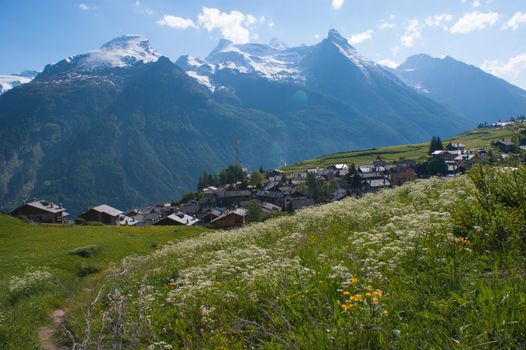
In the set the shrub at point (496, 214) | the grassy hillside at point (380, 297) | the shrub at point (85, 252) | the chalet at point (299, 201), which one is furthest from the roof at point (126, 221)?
the shrub at point (496, 214)

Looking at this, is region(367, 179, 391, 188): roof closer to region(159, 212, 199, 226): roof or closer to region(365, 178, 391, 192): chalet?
region(365, 178, 391, 192): chalet

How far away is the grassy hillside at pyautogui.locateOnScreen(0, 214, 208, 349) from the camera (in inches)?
534

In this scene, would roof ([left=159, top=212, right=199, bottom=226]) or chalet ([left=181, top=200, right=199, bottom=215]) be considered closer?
roof ([left=159, top=212, right=199, bottom=226])

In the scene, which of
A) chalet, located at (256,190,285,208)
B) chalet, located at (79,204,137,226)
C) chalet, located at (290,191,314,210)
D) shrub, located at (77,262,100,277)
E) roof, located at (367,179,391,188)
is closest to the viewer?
shrub, located at (77,262,100,277)

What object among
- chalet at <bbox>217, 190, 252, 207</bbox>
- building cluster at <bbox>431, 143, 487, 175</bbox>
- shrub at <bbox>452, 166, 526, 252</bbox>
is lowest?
chalet at <bbox>217, 190, 252, 207</bbox>

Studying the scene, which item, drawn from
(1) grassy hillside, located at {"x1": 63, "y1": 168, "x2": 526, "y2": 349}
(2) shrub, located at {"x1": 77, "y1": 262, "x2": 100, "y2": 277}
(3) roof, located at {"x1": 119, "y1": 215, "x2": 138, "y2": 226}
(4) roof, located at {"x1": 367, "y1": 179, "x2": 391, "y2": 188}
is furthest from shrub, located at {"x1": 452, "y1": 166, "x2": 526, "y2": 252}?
(4) roof, located at {"x1": 367, "y1": 179, "x2": 391, "y2": 188}

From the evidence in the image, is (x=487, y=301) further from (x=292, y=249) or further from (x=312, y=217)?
(x=312, y=217)

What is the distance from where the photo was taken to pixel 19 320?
1367 centimetres

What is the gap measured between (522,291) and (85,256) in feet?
116

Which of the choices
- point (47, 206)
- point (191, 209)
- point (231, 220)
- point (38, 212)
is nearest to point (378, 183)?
point (231, 220)

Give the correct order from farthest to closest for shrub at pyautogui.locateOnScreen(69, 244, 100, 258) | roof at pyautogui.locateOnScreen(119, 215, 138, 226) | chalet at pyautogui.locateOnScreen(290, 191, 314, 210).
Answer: chalet at pyautogui.locateOnScreen(290, 191, 314, 210) → roof at pyautogui.locateOnScreen(119, 215, 138, 226) → shrub at pyautogui.locateOnScreen(69, 244, 100, 258)

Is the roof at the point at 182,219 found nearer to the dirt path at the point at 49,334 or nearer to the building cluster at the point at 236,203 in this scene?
the building cluster at the point at 236,203

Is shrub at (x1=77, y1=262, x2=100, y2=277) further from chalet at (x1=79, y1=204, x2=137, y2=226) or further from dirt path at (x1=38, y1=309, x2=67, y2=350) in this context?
chalet at (x1=79, y1=204, x2=137, y2=226)

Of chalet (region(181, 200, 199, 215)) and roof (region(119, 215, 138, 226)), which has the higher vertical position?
chalet (region(181, 200, 199, 215))
